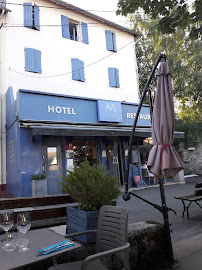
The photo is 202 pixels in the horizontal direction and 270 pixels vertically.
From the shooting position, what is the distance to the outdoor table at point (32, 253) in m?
1.57

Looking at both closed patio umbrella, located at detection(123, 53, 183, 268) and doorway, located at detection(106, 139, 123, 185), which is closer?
closed patio umbrella, located at detection(123, 53, 183, 268)

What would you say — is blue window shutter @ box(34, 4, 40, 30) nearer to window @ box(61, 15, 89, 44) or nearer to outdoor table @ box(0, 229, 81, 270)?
window @ box(61, 15, 89, 44)

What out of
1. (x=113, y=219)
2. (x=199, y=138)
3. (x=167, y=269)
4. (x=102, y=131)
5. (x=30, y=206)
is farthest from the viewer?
(x=199, y=138)

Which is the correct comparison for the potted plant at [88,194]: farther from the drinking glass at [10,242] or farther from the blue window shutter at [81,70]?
the blue window shutter at [81,70]

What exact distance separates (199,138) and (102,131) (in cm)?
1071

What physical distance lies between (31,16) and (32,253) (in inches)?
513

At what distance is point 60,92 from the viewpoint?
41.4ft

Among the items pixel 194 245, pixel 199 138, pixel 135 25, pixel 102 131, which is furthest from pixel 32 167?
pixel 135 25

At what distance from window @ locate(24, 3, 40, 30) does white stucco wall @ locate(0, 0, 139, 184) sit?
0.67ft

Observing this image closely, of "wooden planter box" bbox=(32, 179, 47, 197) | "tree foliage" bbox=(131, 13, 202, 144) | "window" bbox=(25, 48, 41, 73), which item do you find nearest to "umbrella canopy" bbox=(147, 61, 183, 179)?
"wooden planter box" bbox=(32, 179, 47, 197)

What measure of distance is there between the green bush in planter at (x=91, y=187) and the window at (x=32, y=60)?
10146 millimetres

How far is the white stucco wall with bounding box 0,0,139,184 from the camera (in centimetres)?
1152

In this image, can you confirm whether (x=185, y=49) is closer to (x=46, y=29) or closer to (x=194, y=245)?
(x=46, y=29)

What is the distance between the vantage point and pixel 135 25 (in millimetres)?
18844
